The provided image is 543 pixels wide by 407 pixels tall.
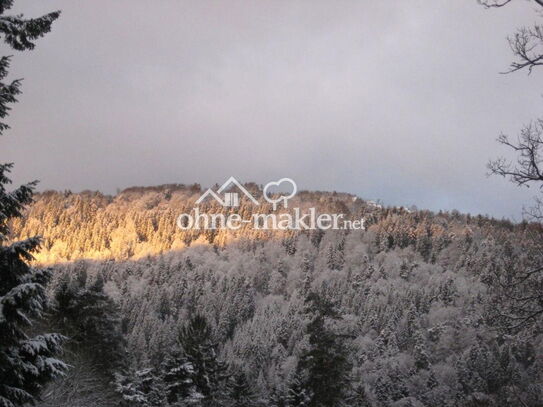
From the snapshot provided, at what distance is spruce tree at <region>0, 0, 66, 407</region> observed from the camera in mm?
9859

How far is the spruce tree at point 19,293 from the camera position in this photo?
32.3ft

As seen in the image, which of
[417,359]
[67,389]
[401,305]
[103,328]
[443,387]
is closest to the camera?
[67,389]

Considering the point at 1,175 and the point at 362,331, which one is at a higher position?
the point at 1,175

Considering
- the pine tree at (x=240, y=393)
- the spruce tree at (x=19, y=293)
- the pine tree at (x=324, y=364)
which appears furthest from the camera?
the pine tree at (x=240, y=393)

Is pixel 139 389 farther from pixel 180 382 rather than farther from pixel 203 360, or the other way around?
pixel 203 360

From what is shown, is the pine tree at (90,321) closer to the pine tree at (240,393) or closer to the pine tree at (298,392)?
the pine tree at (240,393)

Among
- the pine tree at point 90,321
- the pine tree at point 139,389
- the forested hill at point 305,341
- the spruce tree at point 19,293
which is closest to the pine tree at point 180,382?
the forested hill at point 305,341

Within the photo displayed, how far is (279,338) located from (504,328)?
13826 cm

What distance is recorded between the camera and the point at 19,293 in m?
9.59

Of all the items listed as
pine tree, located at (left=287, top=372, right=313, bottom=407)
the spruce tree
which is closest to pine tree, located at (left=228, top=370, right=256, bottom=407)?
pine tree, located at (left=287, top=372, right=313, bottom=407)

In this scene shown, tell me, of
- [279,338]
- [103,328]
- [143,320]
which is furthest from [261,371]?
[103,328]

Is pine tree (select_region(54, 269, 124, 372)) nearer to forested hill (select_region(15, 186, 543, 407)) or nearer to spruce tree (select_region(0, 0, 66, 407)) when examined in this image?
forested hill (select_region(15, 186, 543, 407))

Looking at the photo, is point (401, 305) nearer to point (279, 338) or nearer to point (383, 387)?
point (279, 338)

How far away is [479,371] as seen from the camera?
375 feet
